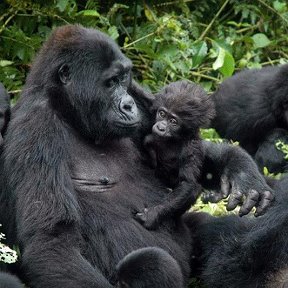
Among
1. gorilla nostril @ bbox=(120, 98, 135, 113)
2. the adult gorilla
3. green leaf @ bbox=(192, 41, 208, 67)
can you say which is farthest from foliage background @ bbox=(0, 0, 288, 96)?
gorilla nostril @ bbox=(120, 98, 135, 113)

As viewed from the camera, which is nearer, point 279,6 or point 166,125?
point 166,125

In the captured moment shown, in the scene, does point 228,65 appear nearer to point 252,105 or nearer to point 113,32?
point 252,105

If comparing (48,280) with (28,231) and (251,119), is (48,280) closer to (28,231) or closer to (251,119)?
(28,231)

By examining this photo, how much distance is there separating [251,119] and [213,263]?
12.5ft

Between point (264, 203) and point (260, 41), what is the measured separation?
172 inches

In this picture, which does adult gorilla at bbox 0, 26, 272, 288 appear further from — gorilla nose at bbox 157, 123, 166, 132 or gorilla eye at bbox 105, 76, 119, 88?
gorilla nose at bbox 157, 123, 166, 132

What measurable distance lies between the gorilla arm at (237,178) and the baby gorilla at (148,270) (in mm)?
766

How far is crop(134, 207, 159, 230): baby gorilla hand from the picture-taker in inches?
214

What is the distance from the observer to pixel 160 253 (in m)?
4.91

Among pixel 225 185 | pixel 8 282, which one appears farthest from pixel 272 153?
pixel 8 282

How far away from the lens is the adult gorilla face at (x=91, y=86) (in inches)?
210

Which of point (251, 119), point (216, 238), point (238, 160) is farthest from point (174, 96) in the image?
point (251, 119)

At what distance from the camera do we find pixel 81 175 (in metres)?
5.40

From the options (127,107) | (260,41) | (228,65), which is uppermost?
(127,107)
